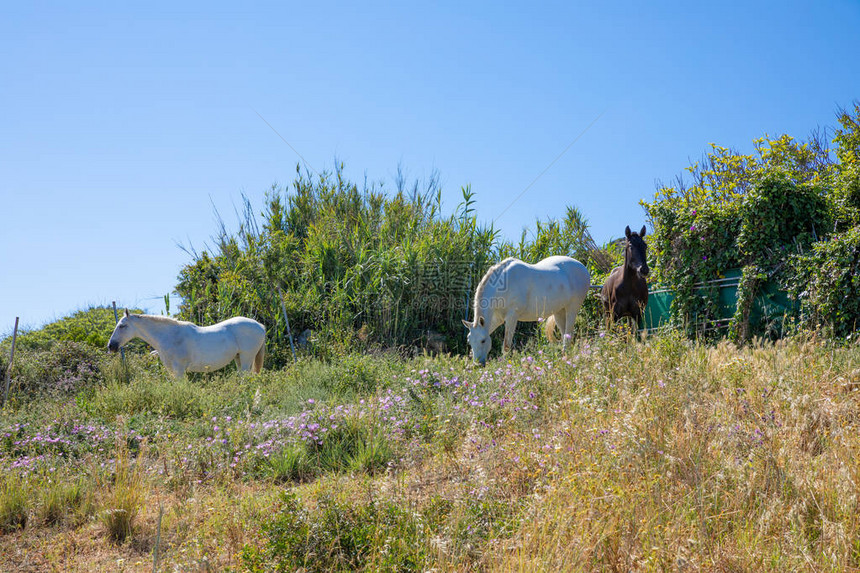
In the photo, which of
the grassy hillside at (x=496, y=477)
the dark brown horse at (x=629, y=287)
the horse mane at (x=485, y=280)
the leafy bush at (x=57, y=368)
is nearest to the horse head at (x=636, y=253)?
the dark brown horse at (x=629, y=287)

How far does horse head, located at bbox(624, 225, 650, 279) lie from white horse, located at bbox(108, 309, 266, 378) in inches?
253

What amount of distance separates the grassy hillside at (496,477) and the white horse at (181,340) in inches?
104

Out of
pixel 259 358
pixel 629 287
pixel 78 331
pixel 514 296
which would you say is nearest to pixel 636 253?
pixel 629 287

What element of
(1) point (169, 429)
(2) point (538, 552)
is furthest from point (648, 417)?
(1) point (169, 429)

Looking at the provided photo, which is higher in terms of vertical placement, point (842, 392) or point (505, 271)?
point (505, 271)

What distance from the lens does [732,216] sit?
10.0 meters

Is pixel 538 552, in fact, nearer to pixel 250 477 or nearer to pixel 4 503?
pixel 250 477

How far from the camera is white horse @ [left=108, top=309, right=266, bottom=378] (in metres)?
9.34

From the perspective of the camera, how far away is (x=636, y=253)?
8.66 metres

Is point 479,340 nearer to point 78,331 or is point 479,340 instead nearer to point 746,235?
point 746,235

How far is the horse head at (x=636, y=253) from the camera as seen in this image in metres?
8.57

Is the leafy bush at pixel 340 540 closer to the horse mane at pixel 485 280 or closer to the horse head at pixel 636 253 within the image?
the horse mane at pixel 485 280

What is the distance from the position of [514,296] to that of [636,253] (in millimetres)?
1856

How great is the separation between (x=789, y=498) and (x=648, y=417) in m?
0.96
